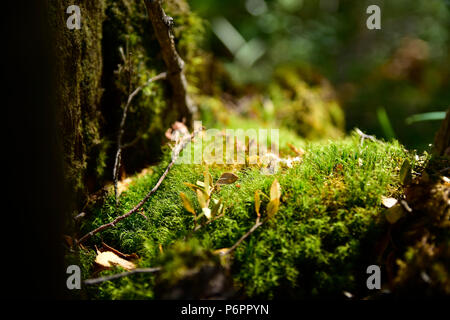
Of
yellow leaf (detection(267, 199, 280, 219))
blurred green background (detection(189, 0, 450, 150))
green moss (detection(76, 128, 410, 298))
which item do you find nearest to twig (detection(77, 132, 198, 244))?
green moss (detection(76, 128, 410, 298))

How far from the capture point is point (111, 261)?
1668 millimetres

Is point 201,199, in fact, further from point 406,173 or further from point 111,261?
point 406,173

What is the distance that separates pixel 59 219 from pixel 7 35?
0.69 meters

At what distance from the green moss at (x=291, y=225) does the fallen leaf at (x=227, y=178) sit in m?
0.03

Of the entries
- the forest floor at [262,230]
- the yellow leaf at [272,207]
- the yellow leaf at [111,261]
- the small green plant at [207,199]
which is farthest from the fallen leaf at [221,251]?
the yellow leaf at [111,261]

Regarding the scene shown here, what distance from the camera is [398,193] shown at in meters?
1.71

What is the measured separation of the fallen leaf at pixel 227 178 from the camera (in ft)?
6.27

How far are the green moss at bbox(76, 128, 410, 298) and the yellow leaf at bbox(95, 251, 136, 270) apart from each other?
85 mm

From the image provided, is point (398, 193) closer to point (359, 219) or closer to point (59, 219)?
point (359, 219)

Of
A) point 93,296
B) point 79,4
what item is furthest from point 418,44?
point 93,296

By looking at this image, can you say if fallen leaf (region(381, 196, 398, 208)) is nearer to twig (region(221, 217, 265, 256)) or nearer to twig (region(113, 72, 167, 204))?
twig (region(221, 217, 265, 256))

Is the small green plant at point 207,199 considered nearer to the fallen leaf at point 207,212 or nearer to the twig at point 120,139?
the fallen leaf at point 207,212

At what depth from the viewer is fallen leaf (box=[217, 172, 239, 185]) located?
1912 millimetres

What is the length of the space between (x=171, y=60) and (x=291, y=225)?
4.93 feet
